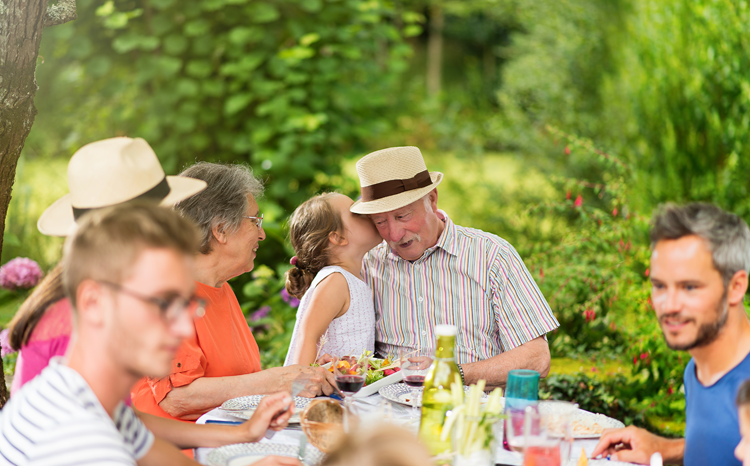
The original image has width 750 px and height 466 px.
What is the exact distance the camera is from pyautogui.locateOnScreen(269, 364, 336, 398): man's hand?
2.33 meters

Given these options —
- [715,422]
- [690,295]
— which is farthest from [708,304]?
[715,422]

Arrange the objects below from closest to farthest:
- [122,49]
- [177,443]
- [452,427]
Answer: [452,427] < [177,443] < [122,49]

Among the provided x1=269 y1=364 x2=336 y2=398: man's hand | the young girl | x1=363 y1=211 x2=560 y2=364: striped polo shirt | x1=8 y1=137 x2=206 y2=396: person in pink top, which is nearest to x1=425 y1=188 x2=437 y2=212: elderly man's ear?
x1=363 y1=211 x2=560 y2=364: striped polo shirt

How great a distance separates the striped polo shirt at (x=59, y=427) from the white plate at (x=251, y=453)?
1.49ft

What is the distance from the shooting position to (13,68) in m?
2.43

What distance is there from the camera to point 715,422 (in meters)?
1.71

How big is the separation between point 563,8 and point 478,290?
618cm

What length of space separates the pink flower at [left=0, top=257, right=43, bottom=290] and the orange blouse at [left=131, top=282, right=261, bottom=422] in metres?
2.27

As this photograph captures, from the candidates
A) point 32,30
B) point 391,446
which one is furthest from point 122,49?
point 391,446

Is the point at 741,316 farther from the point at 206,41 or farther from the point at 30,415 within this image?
the point at 206,41

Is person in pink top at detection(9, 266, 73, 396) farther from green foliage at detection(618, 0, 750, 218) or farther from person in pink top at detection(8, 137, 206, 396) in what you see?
green foliage at detection(618, 0, 750, 218)

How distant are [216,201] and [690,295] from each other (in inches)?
67.2

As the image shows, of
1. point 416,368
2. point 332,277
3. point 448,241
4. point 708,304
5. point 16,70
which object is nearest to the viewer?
point 708,304

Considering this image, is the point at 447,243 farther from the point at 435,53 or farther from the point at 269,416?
the point at 435,53
